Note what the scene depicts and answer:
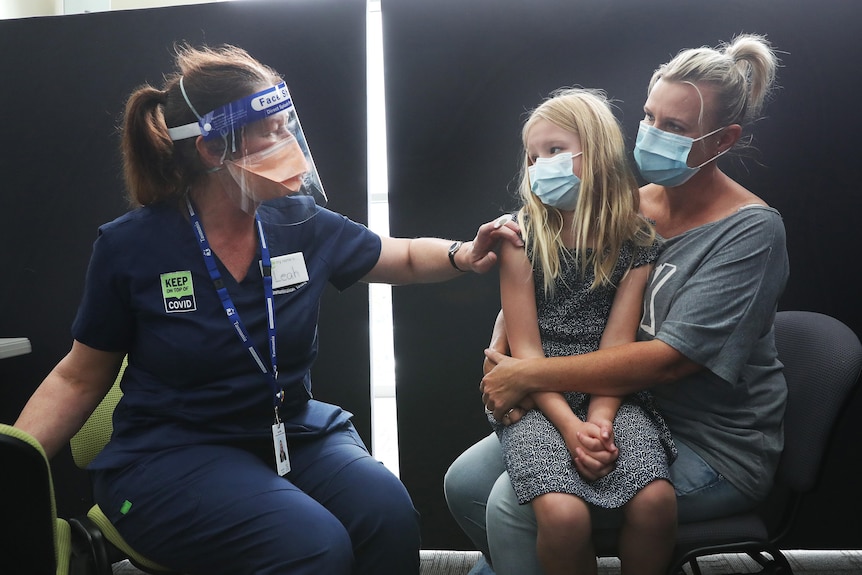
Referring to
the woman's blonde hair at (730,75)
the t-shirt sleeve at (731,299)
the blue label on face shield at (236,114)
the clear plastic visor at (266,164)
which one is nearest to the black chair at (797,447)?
the t-shirt sleeve at (731,299)

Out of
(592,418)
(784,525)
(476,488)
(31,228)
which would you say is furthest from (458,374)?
(31,228)

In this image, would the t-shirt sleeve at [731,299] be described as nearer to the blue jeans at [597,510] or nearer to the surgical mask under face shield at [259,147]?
the blue jeans at [597,510]

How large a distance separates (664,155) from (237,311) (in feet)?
3.62

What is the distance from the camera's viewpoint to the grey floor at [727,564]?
2562 mm

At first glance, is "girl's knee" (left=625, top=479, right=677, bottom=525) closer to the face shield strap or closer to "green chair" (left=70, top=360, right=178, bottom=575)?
"green chair" (left=70, top=360, right=178, bottom=575)

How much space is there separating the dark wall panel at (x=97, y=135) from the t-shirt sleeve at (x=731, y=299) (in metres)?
1.27

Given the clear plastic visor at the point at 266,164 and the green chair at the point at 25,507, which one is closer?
the green chair at the point at 25,507

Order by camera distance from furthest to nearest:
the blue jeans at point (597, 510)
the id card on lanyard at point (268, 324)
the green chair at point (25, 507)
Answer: the id card on lanyard at point (268, 324)
the blue jeans at point (597, 510)
the green chair at point (25, 507)

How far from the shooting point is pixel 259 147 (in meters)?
1.78

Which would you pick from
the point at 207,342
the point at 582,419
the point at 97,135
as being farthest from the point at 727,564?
the point at 97,135

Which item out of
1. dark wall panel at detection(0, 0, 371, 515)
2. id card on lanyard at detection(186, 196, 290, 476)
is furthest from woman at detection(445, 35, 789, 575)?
dark wall panel at detection(0, 0, 371, 515)

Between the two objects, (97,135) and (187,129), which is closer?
(187,129)

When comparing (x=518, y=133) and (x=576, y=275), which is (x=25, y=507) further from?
(x=518, y=133)

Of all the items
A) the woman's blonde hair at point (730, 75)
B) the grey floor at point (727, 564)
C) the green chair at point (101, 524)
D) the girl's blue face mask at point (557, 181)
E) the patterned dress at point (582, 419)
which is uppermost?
the woman's blonde hair at point (730, 75)
